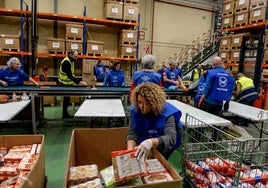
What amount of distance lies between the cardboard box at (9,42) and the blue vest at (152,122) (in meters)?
6.20

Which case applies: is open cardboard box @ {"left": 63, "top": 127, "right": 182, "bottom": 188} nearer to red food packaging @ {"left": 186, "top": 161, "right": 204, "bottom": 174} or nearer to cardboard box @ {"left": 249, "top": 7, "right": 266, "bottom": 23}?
red food packaging @ {"left": 186, "top": 161, "right": 204, "bottom": 174}

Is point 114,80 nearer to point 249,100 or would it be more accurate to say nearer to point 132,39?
point 132,39

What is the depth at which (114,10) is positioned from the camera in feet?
24.5

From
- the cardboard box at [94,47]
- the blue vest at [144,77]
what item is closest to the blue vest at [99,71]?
the cardboard box at [94,47]

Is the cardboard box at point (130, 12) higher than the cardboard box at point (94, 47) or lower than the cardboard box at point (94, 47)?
higher

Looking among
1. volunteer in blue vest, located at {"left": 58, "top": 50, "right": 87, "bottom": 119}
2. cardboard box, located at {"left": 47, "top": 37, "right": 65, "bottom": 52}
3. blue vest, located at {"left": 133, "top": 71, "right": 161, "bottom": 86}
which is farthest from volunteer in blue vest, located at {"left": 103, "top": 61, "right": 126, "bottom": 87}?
cardboard box, located at {"left": 47, "top": 37, "right": 65, "bottom": 52}

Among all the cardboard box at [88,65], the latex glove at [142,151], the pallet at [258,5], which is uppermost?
the pallet at [258,5]

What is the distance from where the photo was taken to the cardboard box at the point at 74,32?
710 cm

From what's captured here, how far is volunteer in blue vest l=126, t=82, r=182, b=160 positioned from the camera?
1.69 m

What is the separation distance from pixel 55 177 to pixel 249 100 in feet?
14.9

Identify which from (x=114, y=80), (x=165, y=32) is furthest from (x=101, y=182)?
(x=165, y=32)

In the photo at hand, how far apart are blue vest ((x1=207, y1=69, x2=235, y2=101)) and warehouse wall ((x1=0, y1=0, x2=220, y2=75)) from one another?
5895 millimetres

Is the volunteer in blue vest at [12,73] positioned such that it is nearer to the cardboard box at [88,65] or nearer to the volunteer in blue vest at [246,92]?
the cardboard box at [88,65]

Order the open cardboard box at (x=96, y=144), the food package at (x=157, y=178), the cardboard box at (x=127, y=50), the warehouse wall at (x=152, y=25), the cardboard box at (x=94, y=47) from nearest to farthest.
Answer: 1. the food package at (x=157, y=178)
2. the open cardboard box at (x=96, y=144)
3. the cardboard box at (x=94, y=47)
4. the cardboard box at (x=127, y=50)
5. the warehouse wall at (x=152, y=25)
